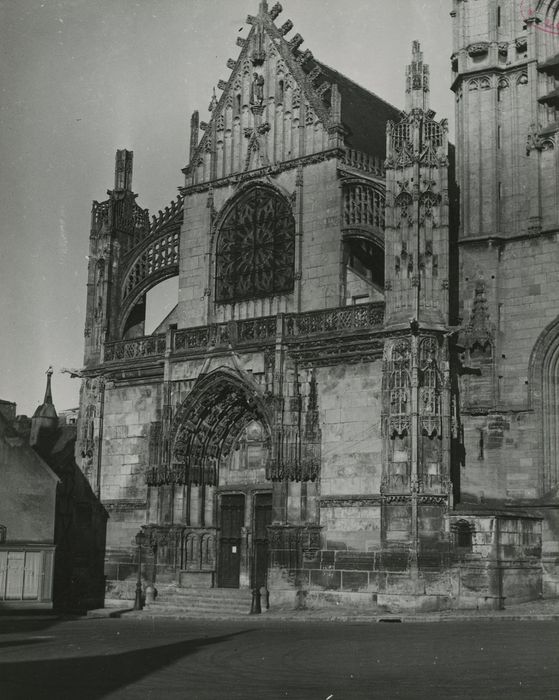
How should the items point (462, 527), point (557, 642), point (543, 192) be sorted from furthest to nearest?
point (543, 192) < point (462, 527) < point (557, 642)

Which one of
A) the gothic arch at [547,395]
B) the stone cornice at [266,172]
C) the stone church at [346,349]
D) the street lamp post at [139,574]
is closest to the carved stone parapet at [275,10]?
the stone church at [346,349]

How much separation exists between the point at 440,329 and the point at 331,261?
4.30 metres

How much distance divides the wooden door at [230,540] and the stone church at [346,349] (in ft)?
0.18

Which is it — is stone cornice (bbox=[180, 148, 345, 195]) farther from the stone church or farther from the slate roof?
the slate roof

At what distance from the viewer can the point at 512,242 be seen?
91.7 feet

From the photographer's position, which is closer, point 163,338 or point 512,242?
point 512,242

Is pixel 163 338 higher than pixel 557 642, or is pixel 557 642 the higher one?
pixel 163 338

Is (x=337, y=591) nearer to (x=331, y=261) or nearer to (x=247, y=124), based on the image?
(x=331, y=261)

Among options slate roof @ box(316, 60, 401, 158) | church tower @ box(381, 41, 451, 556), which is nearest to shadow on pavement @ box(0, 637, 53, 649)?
church tower @ box(381, 41, 451, 556)

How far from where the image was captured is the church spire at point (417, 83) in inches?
1091

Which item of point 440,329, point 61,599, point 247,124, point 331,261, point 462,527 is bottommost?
point 61,599

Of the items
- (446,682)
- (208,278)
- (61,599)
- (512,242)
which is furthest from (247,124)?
(446,682)

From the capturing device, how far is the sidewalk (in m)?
22.9

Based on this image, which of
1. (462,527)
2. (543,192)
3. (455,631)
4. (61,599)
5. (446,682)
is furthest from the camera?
(61,599)
